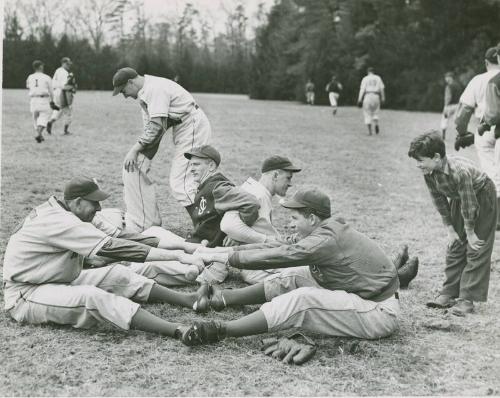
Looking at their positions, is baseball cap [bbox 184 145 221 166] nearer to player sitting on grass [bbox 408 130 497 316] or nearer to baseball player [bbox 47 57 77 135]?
player sitting on grass [bbox 408 130 497 316]

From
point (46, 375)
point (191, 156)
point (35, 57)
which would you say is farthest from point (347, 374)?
point (35, 57)

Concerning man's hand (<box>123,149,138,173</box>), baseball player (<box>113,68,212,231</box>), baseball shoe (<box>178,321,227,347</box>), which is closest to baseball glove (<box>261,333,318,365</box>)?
baseball shoe (<box>178,321,227,347</box>)

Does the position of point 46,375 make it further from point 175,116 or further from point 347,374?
point 175,116

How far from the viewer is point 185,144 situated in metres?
7.32

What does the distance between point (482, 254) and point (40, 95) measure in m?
12.9

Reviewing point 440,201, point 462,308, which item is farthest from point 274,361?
point 440,201

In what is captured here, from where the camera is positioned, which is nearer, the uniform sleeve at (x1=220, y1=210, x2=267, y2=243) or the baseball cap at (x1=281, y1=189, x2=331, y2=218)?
the baseball cap at (x1=281, y1=189, x2=331, y2=218)

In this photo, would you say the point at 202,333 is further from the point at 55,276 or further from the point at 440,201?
the point at 440,201

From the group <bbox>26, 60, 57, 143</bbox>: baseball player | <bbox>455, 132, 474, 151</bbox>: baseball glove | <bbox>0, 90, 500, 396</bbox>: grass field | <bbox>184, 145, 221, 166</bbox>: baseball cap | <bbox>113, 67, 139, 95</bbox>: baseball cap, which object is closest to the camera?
<bbox>0, 90, 500, 396</bbox>: grass field

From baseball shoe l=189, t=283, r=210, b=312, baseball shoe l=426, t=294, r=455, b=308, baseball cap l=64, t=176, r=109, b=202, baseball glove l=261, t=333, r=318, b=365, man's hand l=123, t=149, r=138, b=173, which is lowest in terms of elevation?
baseball shoe l=426, t=294, r=455, b=308

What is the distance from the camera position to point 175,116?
724cm

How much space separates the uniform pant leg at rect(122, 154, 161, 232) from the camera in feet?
23.2

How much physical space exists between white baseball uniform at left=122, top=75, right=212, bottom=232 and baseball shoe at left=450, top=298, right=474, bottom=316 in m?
3.12

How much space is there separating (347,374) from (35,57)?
144 feet
